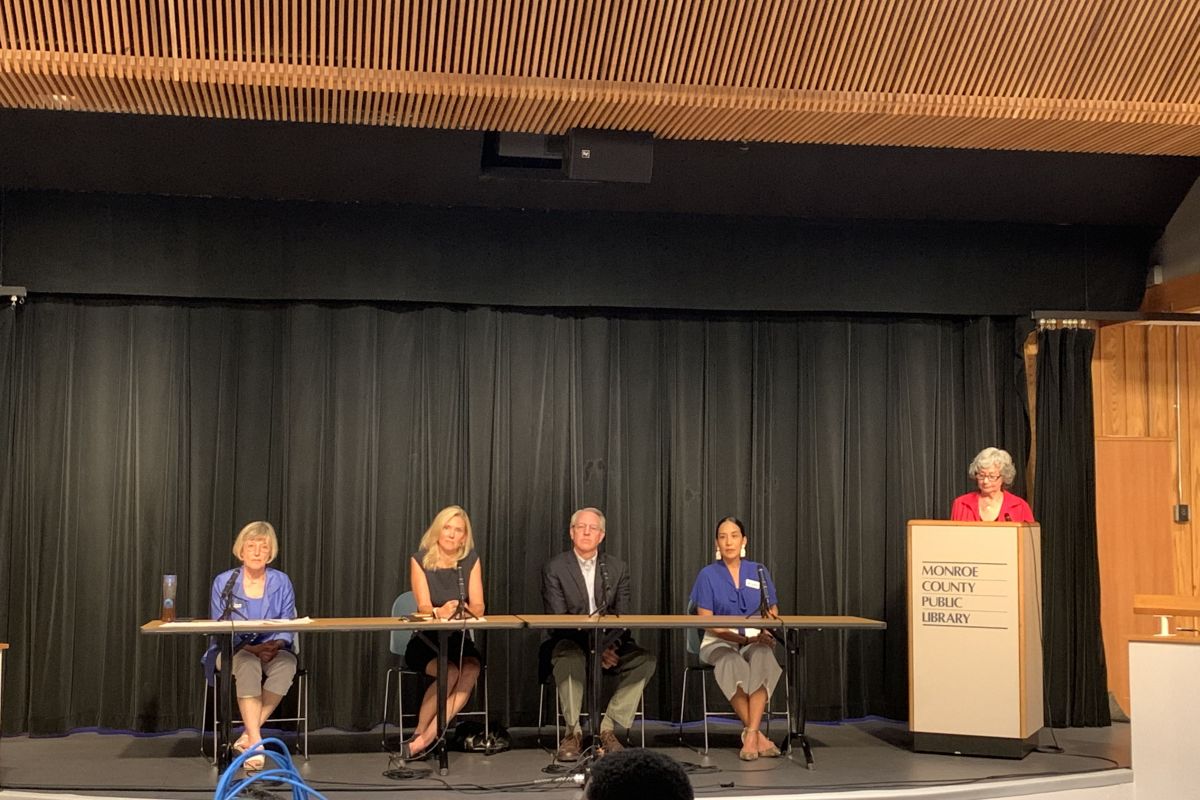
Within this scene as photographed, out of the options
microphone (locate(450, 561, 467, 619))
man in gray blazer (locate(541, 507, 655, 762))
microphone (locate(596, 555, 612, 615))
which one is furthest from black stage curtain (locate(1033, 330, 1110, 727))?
microphone (locate(450, 561, 467, 619))

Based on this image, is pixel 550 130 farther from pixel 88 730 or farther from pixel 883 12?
pixel 88 730

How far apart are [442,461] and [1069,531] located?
3553mm

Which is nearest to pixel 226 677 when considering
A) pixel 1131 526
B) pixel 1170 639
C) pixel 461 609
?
pixel 461 609

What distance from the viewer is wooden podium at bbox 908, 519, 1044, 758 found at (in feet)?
19.0

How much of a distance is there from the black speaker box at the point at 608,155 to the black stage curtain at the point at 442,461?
1.48 metres

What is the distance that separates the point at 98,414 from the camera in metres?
6.69

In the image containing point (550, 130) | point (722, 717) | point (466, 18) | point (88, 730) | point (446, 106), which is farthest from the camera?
point (722, 717)

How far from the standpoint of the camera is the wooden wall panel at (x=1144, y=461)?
7.32 meters

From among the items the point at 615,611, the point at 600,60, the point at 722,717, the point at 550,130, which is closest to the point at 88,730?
the point at 615,611

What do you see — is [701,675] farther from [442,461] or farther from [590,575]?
[442,461]

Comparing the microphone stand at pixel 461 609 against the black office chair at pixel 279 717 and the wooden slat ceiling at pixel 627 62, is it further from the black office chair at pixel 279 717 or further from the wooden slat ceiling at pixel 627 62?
the wooden slat ceiling at pixel 627 62

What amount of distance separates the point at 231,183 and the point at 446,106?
178 cm

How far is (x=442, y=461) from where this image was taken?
6.93 metres

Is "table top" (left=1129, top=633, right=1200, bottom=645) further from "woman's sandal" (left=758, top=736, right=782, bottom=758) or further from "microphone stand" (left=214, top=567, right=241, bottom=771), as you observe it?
"microphone stand" (left=214, top=567, right=241, bottom=771)
